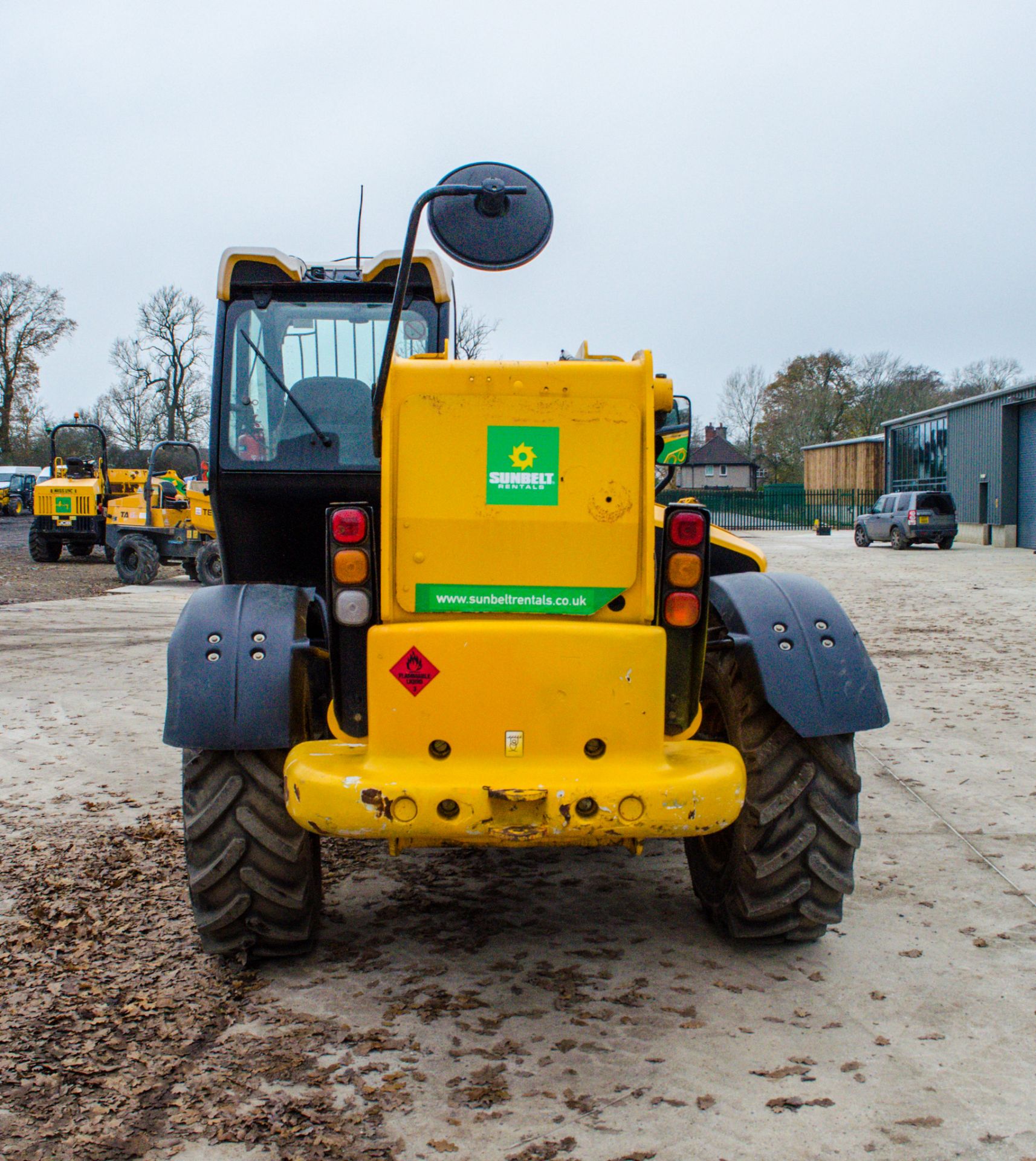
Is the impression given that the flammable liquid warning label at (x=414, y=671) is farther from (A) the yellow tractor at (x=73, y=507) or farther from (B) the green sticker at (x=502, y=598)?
(A) the yellow tractor at (x=73, y=507)

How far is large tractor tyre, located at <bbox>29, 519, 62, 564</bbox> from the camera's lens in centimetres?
2336

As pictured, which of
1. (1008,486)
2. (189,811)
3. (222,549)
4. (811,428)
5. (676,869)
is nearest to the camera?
(189,811)

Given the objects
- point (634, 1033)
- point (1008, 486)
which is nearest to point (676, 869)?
point (634, 1033)

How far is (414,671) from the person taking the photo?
3.21 meters

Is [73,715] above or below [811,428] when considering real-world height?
below

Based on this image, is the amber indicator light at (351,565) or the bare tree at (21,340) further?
the bare tree at (21,340)

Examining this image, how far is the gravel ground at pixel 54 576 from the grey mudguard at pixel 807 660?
14.0m

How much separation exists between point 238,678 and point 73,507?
2115cm

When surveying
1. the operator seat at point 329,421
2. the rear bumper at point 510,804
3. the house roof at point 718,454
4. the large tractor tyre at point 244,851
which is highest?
the house roof at point 718,454

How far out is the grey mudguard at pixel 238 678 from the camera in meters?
3.43

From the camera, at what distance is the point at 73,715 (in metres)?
7.78

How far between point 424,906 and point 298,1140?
1.56 meters

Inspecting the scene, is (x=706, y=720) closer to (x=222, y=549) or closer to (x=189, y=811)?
(x=189, y=811)

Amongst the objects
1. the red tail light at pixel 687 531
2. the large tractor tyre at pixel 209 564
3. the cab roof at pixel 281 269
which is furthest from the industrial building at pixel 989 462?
the red tail light at pixel 687 531
